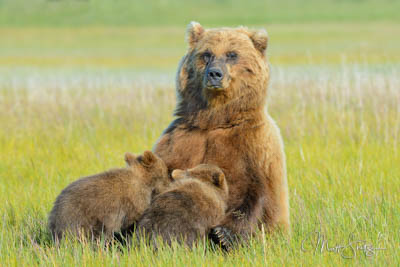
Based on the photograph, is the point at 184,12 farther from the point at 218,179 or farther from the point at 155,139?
the point at 218,179

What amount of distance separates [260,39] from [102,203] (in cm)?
200

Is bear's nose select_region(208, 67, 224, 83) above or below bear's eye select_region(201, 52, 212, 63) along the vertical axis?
below

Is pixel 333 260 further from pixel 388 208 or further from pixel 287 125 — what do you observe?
pixel 287 125

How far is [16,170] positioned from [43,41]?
2097 inches

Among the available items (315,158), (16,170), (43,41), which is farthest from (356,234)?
(43,41)

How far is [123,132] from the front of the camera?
9.15 meters

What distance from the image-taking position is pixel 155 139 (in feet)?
27.7

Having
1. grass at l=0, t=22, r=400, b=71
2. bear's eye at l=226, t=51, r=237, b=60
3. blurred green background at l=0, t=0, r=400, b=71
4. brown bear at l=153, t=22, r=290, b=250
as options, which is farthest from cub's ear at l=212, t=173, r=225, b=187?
blurred green background at l=0, t=0, r=400, b=71

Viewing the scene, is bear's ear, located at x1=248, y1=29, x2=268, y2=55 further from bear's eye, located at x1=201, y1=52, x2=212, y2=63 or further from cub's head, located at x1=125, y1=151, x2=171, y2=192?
cub's head, located at x1=125, y1=151, x2=171, y2=192

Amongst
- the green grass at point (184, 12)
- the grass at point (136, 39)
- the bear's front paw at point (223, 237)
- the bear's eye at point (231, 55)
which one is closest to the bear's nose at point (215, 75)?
the bear's eye at point (231, 55)

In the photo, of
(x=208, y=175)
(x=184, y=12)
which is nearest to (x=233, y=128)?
(x=208, y=175)

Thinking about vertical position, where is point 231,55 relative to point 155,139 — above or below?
above

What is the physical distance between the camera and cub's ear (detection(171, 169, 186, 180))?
436cm

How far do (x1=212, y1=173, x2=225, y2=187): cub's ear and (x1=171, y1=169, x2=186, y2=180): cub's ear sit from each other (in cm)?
22
